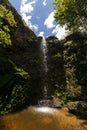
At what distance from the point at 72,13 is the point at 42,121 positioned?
16959mm

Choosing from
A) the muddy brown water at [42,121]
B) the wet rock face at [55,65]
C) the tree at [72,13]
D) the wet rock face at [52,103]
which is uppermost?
the tree at [72,13]

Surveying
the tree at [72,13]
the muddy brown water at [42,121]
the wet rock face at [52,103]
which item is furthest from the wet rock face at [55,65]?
the muddy brown water at [42,121]

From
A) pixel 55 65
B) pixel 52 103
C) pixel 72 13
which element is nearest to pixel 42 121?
pixel 52 103

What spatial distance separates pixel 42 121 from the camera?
554 inches

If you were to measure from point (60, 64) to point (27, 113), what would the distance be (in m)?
9.89

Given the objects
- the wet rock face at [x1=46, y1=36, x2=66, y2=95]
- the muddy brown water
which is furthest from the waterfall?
the muddy brown water

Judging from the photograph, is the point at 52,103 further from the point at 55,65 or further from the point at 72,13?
the point at 72,13

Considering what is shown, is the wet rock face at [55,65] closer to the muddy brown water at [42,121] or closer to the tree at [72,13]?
the tree at [72,13]

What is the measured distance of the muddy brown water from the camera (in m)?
12.9

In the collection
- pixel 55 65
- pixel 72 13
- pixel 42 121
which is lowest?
pixel 42 121

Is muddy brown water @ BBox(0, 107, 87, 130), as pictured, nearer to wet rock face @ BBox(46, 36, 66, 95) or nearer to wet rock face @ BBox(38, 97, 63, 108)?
wet rock face @ BBox(38, 97, 63, 108)

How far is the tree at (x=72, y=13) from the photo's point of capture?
90.7 ft

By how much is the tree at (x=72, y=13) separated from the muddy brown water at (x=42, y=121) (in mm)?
14133

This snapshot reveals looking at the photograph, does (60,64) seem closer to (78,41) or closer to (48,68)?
(48,68)
